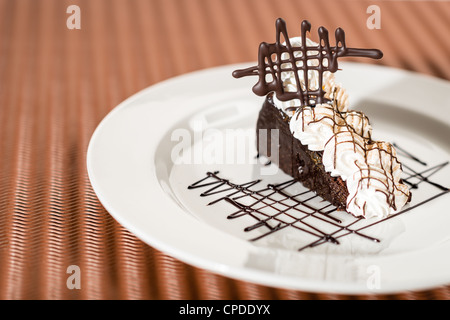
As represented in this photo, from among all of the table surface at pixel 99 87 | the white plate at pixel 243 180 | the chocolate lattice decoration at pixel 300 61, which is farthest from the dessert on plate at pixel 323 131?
the table surface at pixel 99 87

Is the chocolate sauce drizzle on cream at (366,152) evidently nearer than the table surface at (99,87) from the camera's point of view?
No

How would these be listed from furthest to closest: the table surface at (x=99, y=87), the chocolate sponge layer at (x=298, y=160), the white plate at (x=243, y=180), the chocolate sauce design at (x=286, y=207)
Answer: the chocolate sponge layer at (x=298, y=160) → the chocolate sauce design at (x=286, y=207) → the table surface at (x=99, y=87) → the white plate at (x=243, y=180)

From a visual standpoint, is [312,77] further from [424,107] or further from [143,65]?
[143,65]

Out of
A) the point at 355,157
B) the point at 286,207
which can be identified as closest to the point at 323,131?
the point at 355,157

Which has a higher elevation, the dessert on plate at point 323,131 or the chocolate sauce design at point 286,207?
the dessert on plate at point 323,131

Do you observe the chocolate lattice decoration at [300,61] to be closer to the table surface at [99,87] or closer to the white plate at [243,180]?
the white plate at [243,180]

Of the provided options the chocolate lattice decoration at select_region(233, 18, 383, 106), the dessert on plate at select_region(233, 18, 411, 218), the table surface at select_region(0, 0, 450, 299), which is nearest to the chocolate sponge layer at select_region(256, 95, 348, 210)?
the dessert on plate at select_region(233, 18, 411, 218)

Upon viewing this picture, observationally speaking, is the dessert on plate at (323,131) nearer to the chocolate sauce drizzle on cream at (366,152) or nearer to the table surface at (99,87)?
the chocolate sauce drizzle on cream at (366,152)

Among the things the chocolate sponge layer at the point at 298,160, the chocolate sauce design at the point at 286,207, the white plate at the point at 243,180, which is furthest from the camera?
the chocolate sponge layer at the point at 298,160
